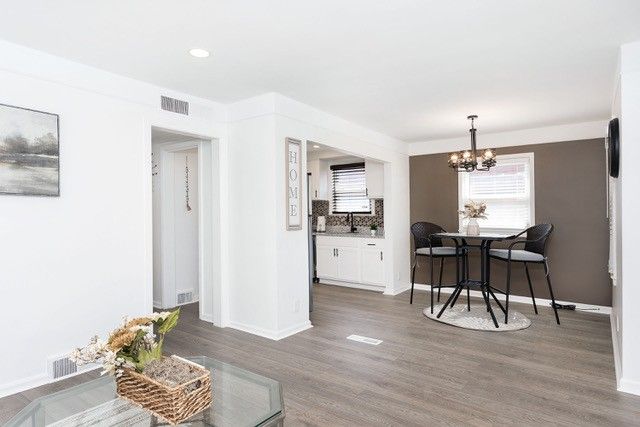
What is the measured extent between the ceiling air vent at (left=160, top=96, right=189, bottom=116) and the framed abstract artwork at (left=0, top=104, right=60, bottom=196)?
3.09 feet

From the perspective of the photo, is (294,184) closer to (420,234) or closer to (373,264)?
(420,234)

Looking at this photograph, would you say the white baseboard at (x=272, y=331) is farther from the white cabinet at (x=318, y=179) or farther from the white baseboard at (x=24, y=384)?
the white cabinet at (x=318, y=179)

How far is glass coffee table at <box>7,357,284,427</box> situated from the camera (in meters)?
1.64

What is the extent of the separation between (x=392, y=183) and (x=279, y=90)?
2.82m

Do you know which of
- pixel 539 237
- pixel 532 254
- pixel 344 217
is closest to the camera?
pixel 532 254

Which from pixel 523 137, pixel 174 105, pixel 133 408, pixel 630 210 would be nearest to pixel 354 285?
pixel 523 137

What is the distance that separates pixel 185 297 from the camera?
213 inches

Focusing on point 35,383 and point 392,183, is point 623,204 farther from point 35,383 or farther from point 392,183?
point 35,383

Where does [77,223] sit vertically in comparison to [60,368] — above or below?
above

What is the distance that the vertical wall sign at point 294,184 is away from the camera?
13.1 feet

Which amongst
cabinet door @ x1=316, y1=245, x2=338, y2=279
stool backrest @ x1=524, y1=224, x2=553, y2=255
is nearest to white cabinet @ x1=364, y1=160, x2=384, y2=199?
cabinet door @ x1=316, y1=245, x2=338, y2=279

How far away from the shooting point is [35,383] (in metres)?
2.78

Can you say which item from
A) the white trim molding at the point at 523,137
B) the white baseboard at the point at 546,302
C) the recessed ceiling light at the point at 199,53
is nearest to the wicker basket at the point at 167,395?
the recessed ceiling light at the point at 199,53

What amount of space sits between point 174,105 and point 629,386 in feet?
14.0
